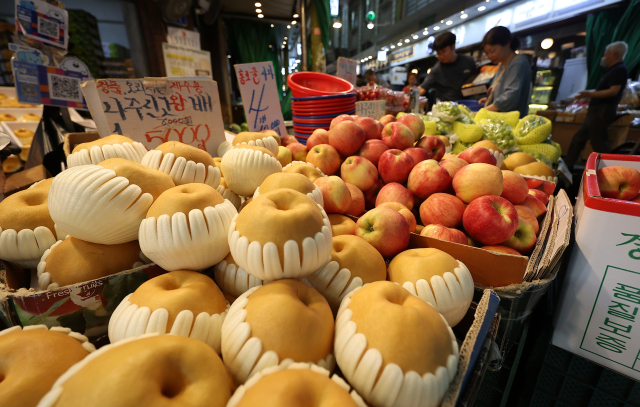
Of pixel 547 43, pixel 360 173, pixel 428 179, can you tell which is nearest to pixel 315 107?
pixel 360 173

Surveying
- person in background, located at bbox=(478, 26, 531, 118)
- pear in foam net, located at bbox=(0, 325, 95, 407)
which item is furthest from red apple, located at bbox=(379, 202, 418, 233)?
person in background, located at bbox=(478, 26, 531, 118)

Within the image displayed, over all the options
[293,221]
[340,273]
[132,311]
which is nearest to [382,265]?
[340,273]

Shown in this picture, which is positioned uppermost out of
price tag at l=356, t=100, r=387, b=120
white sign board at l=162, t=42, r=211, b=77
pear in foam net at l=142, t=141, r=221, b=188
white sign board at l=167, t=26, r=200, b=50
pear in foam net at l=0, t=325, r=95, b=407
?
white sign board at l=167, t=26, r=200, b=50

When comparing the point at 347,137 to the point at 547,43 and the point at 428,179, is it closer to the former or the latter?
the point at 428,179

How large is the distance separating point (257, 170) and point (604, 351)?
147 centimetres

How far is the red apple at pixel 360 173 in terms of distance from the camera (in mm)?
1454

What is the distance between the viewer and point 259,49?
9.14 metres

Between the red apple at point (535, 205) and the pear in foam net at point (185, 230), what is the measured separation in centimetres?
142

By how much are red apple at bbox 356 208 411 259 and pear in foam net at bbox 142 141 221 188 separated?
681mm

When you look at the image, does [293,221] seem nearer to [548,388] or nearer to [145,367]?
[145,367]

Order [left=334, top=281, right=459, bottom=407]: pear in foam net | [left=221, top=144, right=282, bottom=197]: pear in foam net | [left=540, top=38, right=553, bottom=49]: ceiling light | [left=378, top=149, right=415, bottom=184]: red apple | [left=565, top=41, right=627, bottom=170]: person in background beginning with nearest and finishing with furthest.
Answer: [left=334, top=281, right=459, bottom=407]: pear in foam net → [left=221, top=144, right=282, bottom=197]: pear in foam net → [left=378, top=149, right=415, bottom=184]: red apple → [left=565, top=41, right=627, bottom=170]: person in background → [left=540, top=38, right=553, bottom=49]: ceiling light

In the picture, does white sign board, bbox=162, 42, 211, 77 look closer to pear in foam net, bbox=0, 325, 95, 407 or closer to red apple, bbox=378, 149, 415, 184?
red apple, bbox=378, 149, 415, 184

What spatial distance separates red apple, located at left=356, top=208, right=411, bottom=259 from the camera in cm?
104

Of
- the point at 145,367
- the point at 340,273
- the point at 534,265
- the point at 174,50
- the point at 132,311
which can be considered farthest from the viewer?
the point at 174,50
